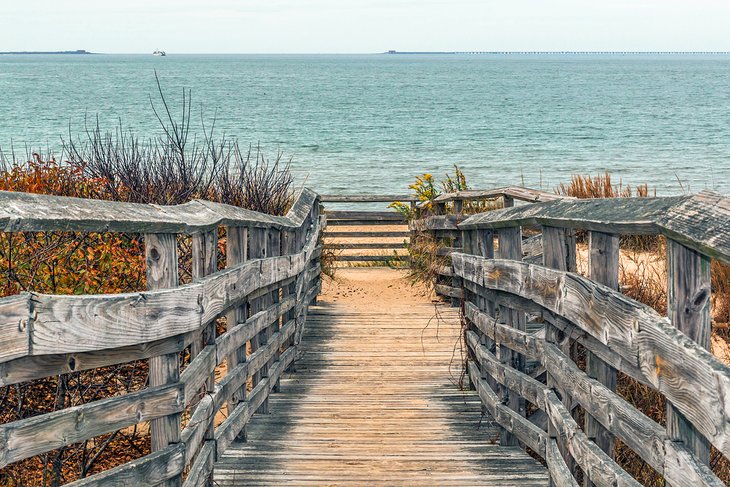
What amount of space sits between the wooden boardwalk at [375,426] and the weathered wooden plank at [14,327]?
2.53 m

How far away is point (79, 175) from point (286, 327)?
2762 mm

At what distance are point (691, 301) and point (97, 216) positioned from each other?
1955mm

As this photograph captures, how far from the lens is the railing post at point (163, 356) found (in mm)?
3613

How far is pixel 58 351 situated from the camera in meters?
2.85

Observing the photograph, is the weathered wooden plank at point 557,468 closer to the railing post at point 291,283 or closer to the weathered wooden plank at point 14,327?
the weathered wooden plank at point 14,327

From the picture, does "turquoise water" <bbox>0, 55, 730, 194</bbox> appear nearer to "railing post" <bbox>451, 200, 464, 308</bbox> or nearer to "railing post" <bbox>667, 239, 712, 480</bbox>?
"railing post" <bbox>451, 200, 464, 308</bbox>

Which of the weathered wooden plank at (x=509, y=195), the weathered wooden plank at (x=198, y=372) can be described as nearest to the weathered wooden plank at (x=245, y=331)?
the weathered wooden plank at (x=198, y=372)

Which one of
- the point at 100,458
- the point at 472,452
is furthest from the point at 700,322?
the point at 100,458

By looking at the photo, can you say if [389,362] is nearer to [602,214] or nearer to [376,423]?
[376,423]

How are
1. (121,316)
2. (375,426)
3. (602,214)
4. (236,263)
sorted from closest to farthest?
(121,316), (602,214), (236,263), (375,426)

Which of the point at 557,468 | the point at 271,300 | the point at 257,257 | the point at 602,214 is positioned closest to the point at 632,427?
the point at 602,214

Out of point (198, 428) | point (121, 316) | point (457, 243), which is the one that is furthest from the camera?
point (457, 243)

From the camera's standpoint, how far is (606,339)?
3400 millimetres

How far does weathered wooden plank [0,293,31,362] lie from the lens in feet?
8.59
